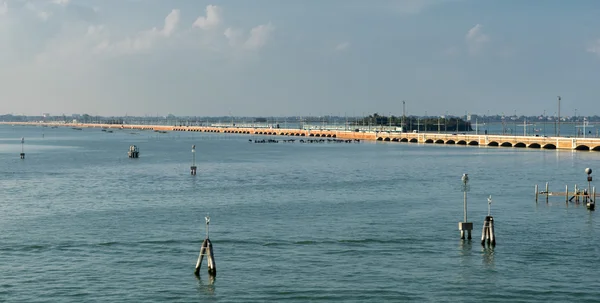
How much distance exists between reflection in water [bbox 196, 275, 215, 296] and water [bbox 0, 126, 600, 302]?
117mm

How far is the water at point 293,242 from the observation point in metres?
44.7

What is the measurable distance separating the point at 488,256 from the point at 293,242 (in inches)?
578

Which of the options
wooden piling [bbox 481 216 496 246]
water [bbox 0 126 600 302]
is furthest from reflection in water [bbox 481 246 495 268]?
wooden piling [bbox 481 216 496 246]

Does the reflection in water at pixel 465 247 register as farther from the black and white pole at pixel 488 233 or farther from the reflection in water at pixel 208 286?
the reflection in water at pixel 208 286

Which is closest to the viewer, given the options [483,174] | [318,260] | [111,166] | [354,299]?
[354,299]

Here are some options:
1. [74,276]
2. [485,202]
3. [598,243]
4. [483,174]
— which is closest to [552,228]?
[598,243]

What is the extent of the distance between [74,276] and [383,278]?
63.2 ft

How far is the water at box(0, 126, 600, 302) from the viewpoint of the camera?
44656 millimetres

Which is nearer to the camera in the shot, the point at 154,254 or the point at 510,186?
the point at 154,254

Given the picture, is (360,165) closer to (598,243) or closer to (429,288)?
(598,243)

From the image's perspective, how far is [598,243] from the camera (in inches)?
2253

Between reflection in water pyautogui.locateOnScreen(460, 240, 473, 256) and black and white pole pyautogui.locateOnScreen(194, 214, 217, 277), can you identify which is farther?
reflection in water pyautogui.locateOnScreen(460, 240, 473, 256)

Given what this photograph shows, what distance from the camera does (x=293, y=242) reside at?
192ft

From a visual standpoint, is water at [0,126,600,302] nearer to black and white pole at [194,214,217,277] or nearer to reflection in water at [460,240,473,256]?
reflection in water at [460,240,473,256]
